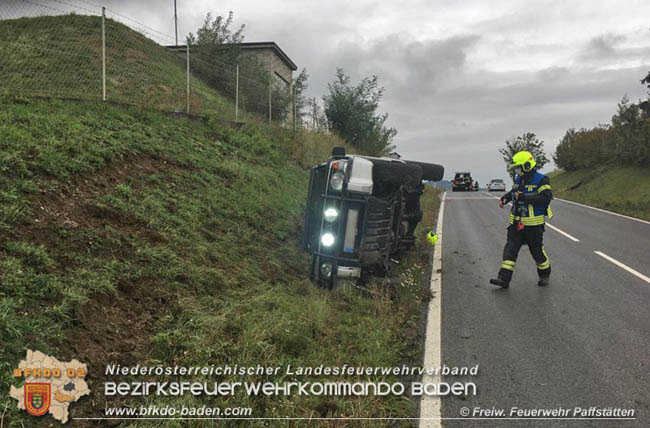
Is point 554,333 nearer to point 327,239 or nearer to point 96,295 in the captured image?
point 327,239

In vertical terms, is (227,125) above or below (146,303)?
above

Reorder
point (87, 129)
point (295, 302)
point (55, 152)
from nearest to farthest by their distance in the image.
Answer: point (295, 302) < point (55, 152) < point (87, 129)

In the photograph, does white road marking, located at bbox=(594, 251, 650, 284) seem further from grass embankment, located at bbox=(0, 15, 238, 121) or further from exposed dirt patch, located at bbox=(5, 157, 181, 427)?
grass embankment, located at bbox=(0, 15, 238, 121)

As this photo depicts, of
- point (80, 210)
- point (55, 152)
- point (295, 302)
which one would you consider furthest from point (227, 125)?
point (295, 302)

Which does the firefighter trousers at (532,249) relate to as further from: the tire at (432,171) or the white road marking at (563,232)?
the white road marking at (563,232)

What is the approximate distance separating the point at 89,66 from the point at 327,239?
1200cm

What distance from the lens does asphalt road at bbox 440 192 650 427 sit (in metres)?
3.04

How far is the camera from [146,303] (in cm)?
391

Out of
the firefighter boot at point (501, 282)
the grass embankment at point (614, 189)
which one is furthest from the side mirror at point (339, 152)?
the grass embankment at point (614, 189)

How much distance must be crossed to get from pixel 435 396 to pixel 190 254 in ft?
10.8

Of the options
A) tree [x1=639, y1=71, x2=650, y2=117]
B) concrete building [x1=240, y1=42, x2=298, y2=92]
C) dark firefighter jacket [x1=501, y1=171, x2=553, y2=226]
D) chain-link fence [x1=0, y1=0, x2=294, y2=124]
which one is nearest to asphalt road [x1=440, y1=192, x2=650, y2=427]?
dark firefighter jacket [x1=501, y1=171, x2=553, y2=226]

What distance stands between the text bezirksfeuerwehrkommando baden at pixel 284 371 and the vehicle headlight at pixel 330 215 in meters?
1.94

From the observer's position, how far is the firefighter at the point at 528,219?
5.94 m

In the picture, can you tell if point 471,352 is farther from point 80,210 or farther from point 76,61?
point 76,61
